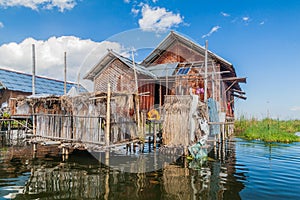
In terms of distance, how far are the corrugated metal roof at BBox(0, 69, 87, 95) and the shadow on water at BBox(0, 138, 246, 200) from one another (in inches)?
463

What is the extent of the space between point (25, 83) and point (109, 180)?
2100 cm

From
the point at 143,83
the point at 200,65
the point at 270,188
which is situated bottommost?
the point at 270,188

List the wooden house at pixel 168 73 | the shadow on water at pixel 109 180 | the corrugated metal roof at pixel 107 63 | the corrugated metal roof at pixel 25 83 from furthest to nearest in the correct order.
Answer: the corrugated metal roof at pixel 25 83 < the wooden house at pixel 168 73 < the corrugated metal roof at pixel 107 63 < the shadow on water at pixel 109 180

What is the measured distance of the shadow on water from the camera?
5.85m

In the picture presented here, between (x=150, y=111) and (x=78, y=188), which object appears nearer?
(x=78, y=188)

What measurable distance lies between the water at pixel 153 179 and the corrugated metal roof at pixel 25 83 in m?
12.0

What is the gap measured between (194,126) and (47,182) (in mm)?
5500

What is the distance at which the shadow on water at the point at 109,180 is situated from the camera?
585cm

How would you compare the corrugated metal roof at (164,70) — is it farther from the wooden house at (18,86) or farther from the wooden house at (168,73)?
the wooden house at (18,86)

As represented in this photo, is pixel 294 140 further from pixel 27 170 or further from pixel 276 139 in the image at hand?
pixel 27 170

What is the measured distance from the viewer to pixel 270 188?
6.48 m

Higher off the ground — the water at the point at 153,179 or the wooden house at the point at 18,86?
the wooden house at the point at 18,86

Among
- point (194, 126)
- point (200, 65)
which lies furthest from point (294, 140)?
point (194, 126)

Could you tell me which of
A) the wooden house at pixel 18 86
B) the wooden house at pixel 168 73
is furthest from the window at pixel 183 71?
the wooden house at pixel 18 86
